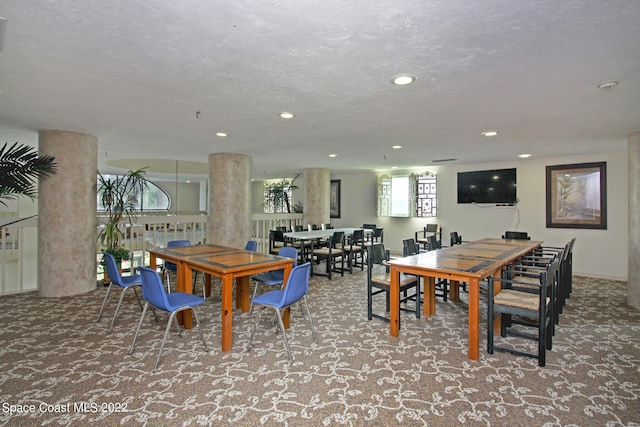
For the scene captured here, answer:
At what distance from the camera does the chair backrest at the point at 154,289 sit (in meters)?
2.66

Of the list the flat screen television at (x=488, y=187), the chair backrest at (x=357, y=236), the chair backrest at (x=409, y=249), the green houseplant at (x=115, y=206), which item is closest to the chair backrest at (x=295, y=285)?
the chair backrest at (x=409, y=249)

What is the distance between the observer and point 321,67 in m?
2.49

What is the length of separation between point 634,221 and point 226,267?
17.6 ft

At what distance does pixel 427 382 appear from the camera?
2471 millimetres

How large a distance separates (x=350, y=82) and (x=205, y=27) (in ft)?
4.13

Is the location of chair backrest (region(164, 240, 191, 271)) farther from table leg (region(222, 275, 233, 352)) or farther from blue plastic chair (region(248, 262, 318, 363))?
blue plastic chair (region(248, 262, 318, 363))

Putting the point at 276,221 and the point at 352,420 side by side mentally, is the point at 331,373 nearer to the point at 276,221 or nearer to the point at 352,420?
the point at 352,420

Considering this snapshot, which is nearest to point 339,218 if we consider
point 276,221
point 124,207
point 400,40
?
point 276,221

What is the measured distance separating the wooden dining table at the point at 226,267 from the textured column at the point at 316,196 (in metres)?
4.88

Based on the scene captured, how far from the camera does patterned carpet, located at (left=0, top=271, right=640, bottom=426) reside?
2.09 metres

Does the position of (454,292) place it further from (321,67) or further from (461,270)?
(321,67)

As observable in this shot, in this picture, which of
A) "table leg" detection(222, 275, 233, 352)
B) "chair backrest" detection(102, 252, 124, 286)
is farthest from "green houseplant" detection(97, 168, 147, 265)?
"table leg" detection(222, 275, 233, 352)

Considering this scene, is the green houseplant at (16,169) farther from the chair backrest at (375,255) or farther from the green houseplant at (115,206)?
the chair backrest at (375,255)

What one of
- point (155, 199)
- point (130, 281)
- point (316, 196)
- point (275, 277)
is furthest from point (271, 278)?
point (155, 199)
